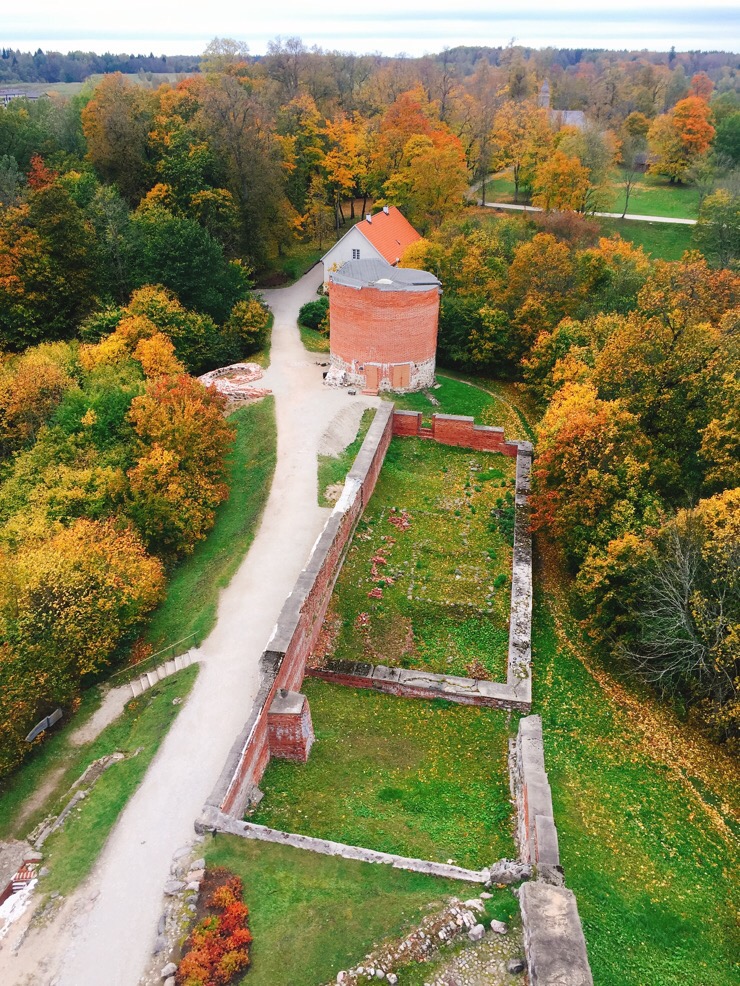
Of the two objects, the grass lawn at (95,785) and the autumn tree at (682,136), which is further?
the autumn tree at (682,136)

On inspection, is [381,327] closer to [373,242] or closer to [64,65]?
[373,242]

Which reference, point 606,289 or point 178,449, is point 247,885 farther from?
point 606,289

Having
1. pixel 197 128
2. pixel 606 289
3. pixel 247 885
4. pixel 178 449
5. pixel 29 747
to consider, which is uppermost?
pixel 197 128

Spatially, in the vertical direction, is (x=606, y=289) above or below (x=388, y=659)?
above

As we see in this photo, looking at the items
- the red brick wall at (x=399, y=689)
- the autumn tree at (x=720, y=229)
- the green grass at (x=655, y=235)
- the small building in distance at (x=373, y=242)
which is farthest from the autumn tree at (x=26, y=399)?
the green grass at (x=655, y=235)

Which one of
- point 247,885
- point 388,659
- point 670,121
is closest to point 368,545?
point 388,659

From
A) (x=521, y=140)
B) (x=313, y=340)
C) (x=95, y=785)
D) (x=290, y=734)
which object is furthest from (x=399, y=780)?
(x=521, y=140)

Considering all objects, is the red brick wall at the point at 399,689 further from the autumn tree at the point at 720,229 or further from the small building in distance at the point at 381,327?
the autumn tree at the point at 720,229

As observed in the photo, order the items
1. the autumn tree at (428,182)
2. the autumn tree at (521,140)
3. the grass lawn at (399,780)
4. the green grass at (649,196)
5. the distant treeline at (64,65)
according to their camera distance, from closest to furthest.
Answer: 1. the grass lawn at (399,780)
2. the autumn tree at (428,182)
3. the autumn tree at (521,140)
4. the green grass at (649,196)
5. the distant treeline at (64,65)
